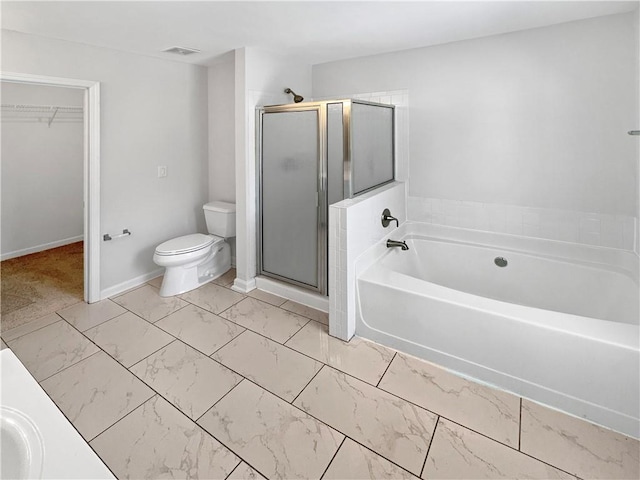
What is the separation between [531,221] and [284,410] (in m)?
2.24

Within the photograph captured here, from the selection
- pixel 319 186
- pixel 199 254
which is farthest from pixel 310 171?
pixel 199 254

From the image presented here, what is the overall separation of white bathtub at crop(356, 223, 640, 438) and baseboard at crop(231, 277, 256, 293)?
1.21m

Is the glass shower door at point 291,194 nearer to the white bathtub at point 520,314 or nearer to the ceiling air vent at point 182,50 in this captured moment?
the white bathtub at point 520,314

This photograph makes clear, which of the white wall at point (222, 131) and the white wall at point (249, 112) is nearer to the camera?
the white wall at point (249, 112)

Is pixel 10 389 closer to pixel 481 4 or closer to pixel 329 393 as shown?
pixel 329 393

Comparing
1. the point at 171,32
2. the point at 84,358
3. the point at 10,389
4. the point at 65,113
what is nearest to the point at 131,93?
A: the point at 171,32

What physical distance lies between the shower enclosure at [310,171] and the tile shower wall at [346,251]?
9.4 inches

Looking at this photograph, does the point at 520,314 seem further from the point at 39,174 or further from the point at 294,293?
the point at 39,174

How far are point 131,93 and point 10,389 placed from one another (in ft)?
9.19

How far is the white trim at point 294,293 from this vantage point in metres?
2.86

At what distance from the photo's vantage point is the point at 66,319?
8.84 feet

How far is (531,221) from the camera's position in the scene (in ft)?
8.70

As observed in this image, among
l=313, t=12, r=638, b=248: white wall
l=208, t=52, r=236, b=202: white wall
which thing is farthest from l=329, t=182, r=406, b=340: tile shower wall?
l=208, t=52, r=236, b=202: white wall

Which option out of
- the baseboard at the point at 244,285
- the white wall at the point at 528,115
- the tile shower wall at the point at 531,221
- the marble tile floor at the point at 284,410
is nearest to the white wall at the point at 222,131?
the baseboard at the point at 244,285
